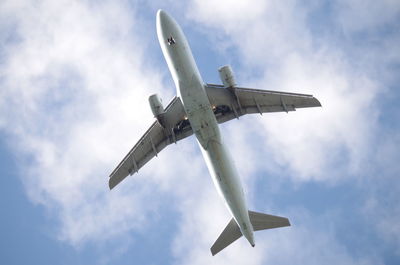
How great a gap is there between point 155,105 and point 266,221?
45.4 ft

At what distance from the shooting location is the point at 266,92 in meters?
38.8

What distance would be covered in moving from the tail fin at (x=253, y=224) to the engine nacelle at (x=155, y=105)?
11404mm

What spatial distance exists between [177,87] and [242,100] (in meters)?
6.57

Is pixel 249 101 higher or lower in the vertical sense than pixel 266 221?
higher

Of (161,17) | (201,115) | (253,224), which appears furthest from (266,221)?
(161,17)

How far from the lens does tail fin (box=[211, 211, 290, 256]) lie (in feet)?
128

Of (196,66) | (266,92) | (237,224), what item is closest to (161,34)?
(196,66)

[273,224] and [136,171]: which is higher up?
[136,171]

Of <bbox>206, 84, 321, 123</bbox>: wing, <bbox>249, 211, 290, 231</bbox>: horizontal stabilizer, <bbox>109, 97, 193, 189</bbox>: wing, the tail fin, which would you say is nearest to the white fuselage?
<bbox>249, 211, 290, 231</bbox>: horizontal stabilizer

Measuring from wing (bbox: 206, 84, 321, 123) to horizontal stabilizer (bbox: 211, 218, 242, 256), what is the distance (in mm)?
9314

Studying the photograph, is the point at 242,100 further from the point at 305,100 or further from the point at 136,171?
the point at 136,171

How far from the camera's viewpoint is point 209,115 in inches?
1425

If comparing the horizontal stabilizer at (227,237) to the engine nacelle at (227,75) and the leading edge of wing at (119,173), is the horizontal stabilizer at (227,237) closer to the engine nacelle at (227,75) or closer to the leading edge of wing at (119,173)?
the leading edge of wing at (119,173)

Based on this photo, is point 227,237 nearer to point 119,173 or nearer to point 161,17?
point 119,173
